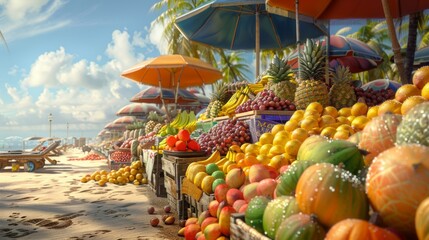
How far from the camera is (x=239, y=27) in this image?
10.6m

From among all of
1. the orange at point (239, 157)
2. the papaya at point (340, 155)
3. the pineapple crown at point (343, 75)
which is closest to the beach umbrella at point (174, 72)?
the pineapple crown at point (343, 75)

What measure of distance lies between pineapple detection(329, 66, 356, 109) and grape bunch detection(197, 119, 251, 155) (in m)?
1.41

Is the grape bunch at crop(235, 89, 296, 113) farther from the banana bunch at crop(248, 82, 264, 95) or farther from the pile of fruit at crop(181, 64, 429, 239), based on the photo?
the pile of fruit at crop(181, 64, 429, 239)

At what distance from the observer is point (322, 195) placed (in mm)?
1476

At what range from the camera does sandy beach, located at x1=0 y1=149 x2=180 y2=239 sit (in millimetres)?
4125

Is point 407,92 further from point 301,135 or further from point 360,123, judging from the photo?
point 301,135

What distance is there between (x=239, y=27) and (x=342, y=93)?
6308mm

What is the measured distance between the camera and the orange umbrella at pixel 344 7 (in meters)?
6.32

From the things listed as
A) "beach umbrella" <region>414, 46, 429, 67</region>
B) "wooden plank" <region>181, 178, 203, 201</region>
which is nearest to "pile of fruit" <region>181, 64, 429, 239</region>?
"wooden plank" <region>181, 178, 203, 201</region>

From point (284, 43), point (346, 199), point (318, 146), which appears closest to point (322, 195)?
point (346, 199)

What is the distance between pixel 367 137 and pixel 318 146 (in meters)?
0.28

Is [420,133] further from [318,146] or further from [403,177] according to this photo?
[318,146]

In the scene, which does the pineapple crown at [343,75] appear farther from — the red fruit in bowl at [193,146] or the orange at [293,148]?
the red fruit in bowl at [193,146]

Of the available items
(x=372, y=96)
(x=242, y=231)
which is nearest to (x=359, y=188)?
(x=242, y=231)
